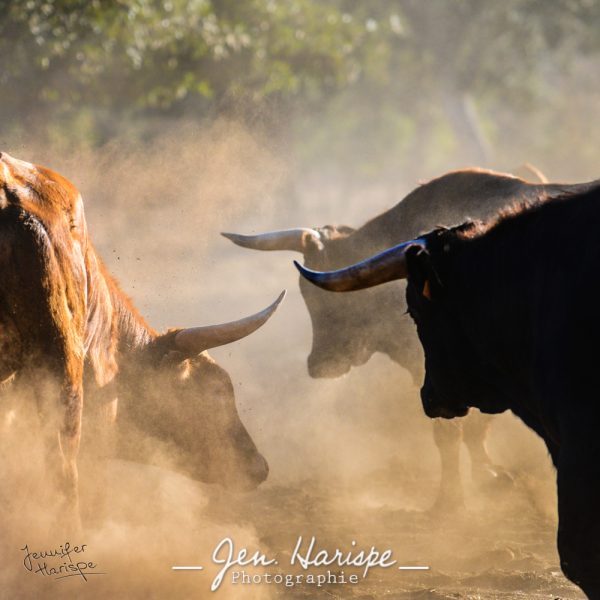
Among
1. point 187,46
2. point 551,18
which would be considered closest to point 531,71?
point 551,18

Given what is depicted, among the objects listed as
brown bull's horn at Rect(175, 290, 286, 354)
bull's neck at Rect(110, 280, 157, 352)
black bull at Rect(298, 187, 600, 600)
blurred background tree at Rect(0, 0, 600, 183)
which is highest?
black bull at Rect(298, 187, 600, 600)

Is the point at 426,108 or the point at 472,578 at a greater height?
the point at 472,578

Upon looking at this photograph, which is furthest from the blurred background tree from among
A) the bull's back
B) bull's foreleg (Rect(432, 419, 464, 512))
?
the bull's back

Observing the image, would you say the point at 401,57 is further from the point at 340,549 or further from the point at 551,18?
the point at 340,549

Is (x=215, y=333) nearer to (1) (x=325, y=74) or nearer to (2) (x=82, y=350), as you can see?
(2) (x=82, y=350)

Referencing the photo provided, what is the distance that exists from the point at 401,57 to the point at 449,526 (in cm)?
3257

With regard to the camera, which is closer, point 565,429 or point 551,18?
point 565,429

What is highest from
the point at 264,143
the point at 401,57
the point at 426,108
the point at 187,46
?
the point at 187,46

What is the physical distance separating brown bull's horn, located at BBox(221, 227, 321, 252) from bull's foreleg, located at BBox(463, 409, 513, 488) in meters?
1.90

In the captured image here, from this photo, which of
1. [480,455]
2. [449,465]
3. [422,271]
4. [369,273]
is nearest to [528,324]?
[422,271]

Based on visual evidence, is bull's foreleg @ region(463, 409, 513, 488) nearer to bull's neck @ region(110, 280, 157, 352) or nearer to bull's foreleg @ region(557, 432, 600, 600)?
bull's neck @ region(110, 280, 157, 352)

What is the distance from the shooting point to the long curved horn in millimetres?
4297

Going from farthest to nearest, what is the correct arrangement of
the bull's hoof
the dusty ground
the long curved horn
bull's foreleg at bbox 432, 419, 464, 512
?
the bull's hoof → bull's foreleg at bbox 432, 419, 464, 512 → the dusty ground → the long curved horn

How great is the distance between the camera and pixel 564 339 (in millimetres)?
3662
